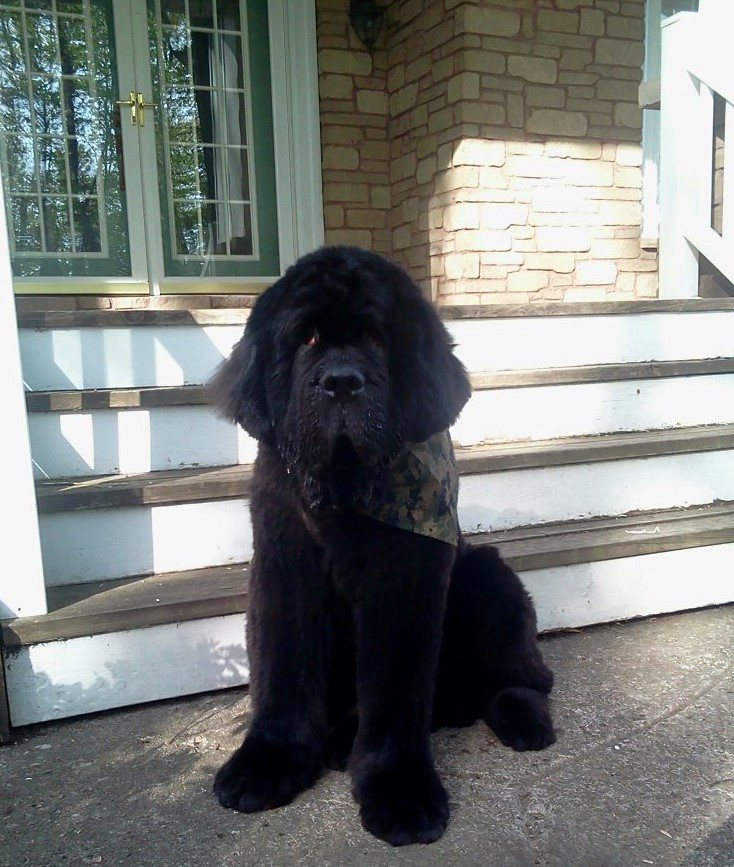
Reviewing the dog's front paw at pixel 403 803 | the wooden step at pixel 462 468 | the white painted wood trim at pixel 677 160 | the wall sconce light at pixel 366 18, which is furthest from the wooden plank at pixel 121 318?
the wall sconce light at pixel 366 18

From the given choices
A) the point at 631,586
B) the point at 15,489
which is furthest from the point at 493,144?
the point at 15,489

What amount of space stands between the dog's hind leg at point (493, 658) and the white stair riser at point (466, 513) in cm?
81

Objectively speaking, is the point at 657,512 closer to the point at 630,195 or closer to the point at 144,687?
the point at 144,687

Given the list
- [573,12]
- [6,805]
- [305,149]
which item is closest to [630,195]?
[573,12]

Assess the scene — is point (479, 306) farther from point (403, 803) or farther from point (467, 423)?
point (403, 803)

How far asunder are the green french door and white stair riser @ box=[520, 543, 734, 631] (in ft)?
11.0

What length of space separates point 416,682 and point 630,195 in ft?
15.7

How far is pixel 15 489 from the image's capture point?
2.30 meters

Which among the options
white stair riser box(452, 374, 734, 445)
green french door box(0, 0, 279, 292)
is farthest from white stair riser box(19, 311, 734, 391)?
green french door box(0, 0, 279, 292)

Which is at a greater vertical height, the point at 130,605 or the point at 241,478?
the point at 241,478

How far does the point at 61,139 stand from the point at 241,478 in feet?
10.8

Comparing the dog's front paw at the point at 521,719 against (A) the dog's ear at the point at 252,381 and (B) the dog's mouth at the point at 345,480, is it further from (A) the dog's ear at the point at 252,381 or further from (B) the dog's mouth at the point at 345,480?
(A) the dog's ear at the point at 252,381

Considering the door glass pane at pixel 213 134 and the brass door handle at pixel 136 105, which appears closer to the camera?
the brass door handle at pixel 136 105

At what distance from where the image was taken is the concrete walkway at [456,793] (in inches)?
68.5
